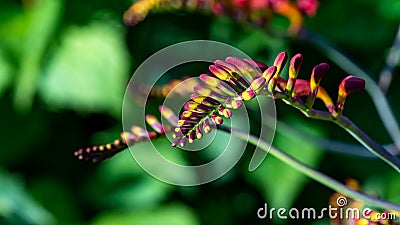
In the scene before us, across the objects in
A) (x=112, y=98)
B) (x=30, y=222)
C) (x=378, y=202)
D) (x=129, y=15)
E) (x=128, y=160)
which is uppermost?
(x=378, y=202)

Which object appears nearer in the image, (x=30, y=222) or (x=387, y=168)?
(x=387, y=168)

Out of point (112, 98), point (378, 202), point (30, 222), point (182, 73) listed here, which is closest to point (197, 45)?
point (182, 73)

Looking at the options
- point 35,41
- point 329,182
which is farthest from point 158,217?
point 329,182

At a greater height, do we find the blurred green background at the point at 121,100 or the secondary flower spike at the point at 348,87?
the secondary flower spike at the point at 348,87

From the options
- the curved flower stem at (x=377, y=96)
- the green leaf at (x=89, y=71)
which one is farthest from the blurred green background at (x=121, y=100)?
the curved flower stem at (x=377, y=96)

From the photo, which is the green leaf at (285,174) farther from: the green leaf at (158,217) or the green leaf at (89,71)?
the green leaf at (89,71)

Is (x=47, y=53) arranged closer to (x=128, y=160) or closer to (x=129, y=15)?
(x=128, y=160)

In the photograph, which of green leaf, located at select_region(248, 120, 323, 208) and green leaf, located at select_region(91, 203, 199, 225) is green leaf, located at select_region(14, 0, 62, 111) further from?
green leaf, located at select_region(248, 120, 323, 208)

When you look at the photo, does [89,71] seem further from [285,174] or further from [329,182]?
[329,182]
